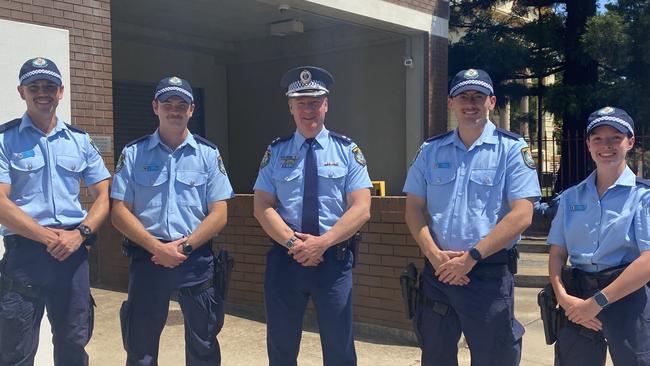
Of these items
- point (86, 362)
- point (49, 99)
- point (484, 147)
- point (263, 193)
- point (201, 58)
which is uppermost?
point (201, 58)

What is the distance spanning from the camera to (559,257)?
3.31 m

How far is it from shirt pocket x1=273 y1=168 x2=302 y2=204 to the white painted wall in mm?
2257

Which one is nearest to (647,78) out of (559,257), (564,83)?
(564,83)

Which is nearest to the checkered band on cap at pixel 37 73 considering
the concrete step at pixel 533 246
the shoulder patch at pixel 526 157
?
the shoulder patch at pixel 526 157

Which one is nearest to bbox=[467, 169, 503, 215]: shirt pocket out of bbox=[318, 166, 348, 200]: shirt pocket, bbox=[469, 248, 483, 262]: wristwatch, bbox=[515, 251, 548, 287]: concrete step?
bbox=[469, 248, 483, 262]: wristwatch

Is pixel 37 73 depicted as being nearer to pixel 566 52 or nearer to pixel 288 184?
pixel 288 184

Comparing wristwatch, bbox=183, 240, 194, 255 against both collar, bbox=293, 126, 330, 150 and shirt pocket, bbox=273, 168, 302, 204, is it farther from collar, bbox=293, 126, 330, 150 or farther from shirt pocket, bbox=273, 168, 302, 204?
collar, bbox=293, 126, 330, 150

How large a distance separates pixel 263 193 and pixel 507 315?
145cm

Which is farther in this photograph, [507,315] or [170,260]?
[170,260]

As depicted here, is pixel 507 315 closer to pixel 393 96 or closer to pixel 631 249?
pixel 631 249

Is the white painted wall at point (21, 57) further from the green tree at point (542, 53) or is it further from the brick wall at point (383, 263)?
the green tree at point (542, 53)

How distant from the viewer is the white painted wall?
4688mm

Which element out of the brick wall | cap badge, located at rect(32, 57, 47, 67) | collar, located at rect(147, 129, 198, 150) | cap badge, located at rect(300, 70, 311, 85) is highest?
cap badge, located at rect(32, 57, 47, 67)

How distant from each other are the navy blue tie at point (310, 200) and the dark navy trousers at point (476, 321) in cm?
70
